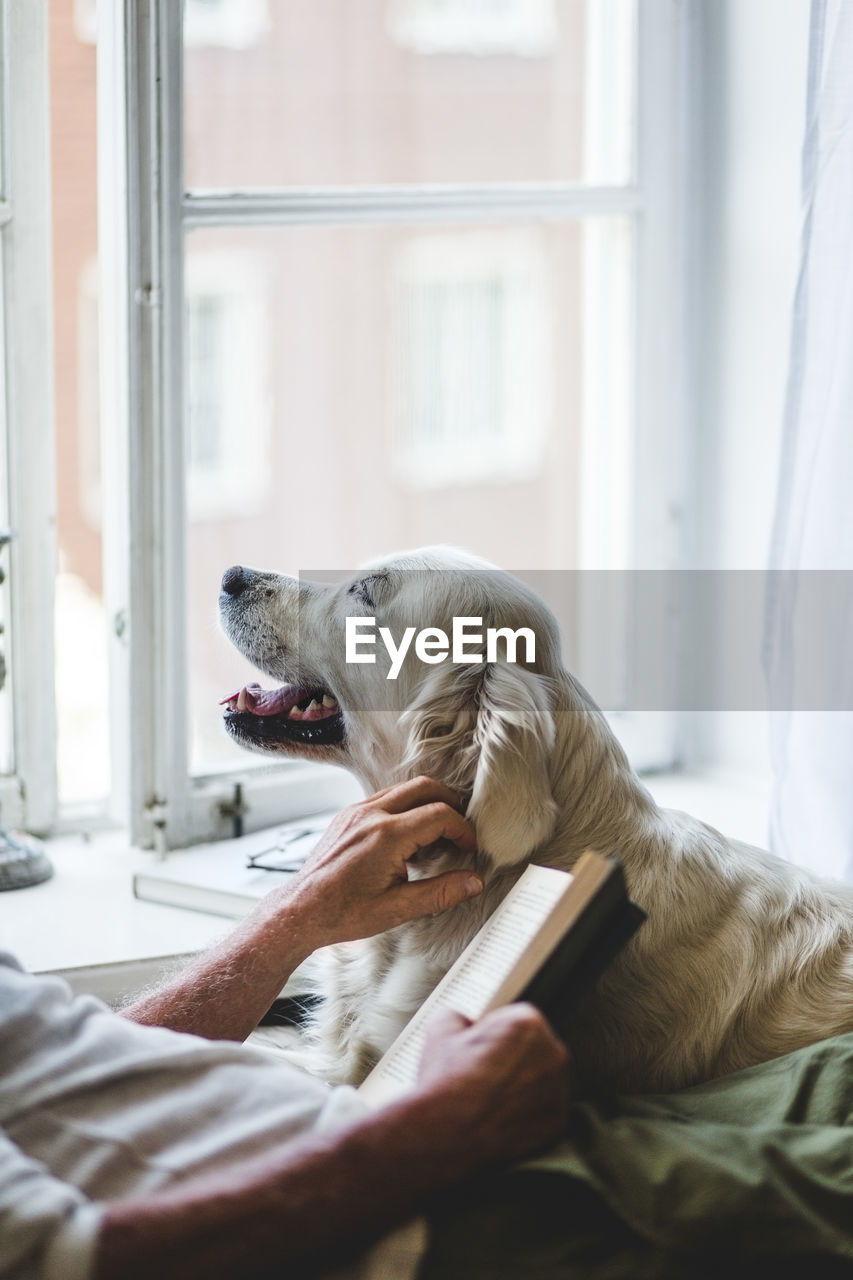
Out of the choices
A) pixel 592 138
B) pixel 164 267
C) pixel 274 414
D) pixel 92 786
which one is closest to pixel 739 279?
pixel 592 138

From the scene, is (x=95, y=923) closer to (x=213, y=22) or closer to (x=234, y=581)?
(x=234, y=581)

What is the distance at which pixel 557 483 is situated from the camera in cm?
231

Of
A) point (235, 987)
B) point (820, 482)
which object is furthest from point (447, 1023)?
point (820, 482)

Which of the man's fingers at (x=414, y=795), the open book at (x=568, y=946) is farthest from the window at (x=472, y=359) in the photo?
the open book at (x=568, y=946)

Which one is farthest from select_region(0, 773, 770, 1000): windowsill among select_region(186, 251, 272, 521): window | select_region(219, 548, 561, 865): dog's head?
select_region(186, 251, 272, 521): window

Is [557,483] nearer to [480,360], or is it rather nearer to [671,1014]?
[480,360]

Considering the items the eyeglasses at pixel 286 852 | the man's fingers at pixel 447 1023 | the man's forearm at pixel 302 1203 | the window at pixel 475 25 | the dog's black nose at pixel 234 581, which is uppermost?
the window at pixel 475 25

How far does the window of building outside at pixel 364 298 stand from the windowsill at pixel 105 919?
16 centimetres

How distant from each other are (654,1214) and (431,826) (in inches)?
16.5

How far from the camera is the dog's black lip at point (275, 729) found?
1499mm

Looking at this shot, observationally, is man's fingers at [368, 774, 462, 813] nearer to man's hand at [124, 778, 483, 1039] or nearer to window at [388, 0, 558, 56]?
man's hand at [124, 778, 483, 1039]

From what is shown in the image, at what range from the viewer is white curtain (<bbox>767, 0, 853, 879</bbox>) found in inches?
62.8

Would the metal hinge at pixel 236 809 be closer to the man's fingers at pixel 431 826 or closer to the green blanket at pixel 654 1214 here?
the man's fingers at pixel 431 826

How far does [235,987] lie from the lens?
1.20 meters
